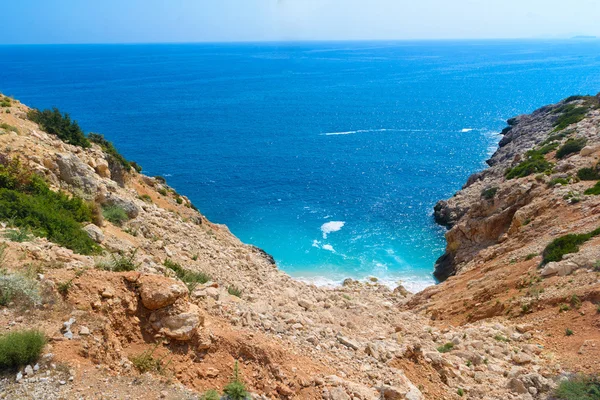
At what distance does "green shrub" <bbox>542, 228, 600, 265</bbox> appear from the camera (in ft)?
66.5

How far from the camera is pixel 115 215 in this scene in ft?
63.0

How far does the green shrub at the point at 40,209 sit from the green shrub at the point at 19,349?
18.0 ft

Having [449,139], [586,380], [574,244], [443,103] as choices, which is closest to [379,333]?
[586,380]

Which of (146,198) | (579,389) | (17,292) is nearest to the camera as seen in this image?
(17,292)

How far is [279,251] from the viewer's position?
4234cm

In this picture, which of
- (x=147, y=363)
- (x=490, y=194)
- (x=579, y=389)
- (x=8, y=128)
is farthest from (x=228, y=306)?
(x=490, y=194)

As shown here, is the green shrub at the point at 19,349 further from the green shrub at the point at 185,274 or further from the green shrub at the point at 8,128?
the green shrub at the point at 8,128

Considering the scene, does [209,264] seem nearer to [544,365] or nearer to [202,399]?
[202,399]

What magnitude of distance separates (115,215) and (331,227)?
98.5ft

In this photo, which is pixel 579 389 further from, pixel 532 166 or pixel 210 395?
pixel 532 166

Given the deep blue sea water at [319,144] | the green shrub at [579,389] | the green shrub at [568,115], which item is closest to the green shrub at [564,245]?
the green shrub at [579,389]

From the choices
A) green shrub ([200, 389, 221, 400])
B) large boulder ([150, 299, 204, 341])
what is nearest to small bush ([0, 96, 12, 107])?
large boulder ([150, 299, 204, 341])

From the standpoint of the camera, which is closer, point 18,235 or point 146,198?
point 18,235

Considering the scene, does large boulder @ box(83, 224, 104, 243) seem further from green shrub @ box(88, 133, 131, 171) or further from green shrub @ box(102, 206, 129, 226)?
green shrub @ box(88, 133, 131, 171)
